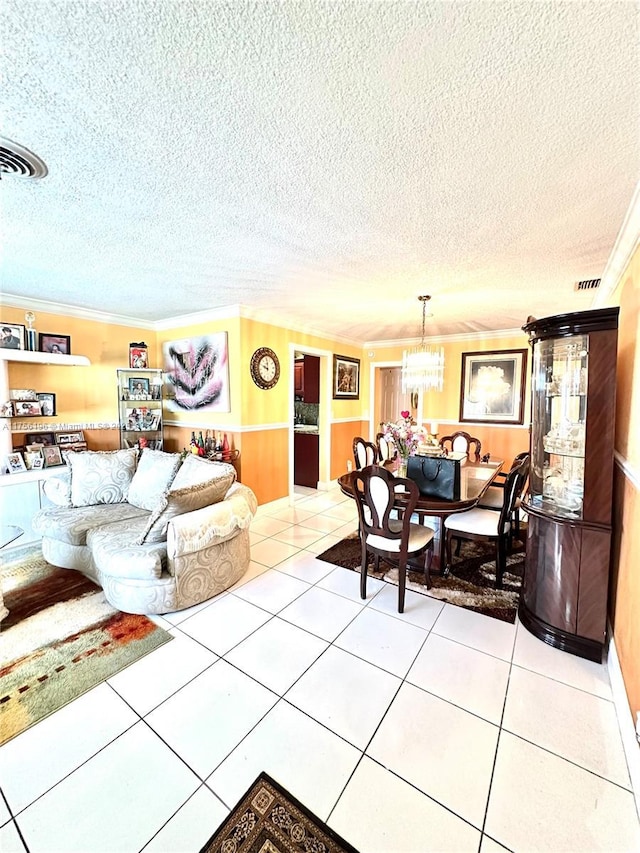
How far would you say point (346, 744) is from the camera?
5.08ft

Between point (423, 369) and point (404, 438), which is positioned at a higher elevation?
point (423, 369)

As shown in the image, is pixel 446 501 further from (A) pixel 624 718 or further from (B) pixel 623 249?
(B) pixel 623 249

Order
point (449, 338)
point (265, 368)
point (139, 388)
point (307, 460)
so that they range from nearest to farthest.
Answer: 1. point (265, 368)
2. point (139, 388)
3. point (449, 338)
4. point (307, 460)

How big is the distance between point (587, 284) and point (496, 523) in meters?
2.27

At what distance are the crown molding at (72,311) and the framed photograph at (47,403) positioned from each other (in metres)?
0.92

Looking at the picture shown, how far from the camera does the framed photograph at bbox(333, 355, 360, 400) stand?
583 cm

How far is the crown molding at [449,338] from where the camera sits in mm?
5172

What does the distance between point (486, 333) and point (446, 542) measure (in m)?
3.58

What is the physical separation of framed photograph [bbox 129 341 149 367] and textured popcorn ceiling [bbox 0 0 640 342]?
1.74m

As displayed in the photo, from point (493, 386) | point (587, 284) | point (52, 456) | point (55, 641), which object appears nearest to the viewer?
point (55, 641)

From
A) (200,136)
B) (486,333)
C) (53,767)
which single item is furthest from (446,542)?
(486,333)

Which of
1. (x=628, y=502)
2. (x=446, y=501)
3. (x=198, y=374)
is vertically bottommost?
(x=446, y=501)

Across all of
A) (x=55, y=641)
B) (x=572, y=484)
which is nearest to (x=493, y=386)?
(x=572, y=484)

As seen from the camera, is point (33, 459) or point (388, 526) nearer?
point (388, 526)
